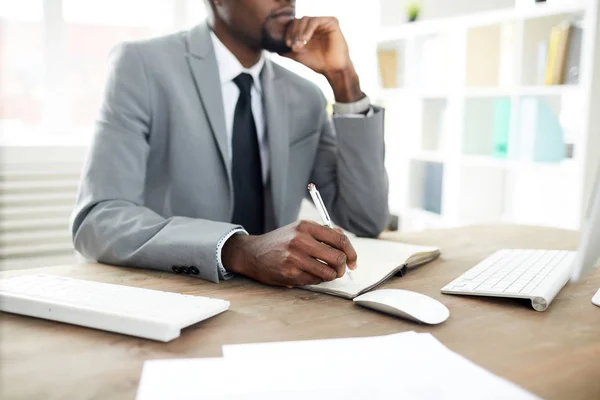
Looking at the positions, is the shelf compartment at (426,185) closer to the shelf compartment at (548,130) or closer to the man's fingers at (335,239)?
the shelf compartment at (548,130)

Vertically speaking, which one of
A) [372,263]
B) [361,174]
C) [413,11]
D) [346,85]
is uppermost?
[413,11]

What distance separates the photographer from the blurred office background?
246 centimetres

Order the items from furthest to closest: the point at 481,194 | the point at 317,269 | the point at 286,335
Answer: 1. the point at 481,194
2. the point at 317,269
3. the point at 286,335

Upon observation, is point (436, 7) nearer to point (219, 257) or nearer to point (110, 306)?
point (219, 257)

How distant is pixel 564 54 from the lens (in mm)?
2363

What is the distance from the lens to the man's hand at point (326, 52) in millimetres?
1396

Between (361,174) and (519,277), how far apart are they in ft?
1.81

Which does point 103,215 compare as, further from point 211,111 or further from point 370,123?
point 370,123

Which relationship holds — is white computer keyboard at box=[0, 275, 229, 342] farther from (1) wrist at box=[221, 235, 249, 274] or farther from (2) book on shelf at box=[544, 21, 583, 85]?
(2) book on shelf at box=[544, 21, 583, 85]

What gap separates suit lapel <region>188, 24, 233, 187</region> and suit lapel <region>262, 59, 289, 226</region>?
0.14m

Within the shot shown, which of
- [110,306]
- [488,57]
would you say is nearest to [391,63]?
[488,57]

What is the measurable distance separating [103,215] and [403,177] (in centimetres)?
255

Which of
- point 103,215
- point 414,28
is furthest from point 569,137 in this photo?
point 103,215

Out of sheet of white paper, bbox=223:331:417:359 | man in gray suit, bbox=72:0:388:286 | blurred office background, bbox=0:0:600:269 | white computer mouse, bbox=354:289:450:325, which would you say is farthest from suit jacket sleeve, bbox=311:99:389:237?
blurred office background, bbox=0:0:600:269
